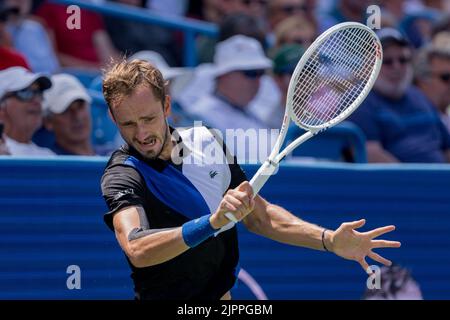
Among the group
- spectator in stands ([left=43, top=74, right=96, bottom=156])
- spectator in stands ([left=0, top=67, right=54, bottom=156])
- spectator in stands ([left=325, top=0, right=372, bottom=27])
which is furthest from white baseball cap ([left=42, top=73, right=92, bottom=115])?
spectator in stands ([left=325, top=0, right=372, bottom=27])

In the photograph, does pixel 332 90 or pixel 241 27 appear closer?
pixel 332 90

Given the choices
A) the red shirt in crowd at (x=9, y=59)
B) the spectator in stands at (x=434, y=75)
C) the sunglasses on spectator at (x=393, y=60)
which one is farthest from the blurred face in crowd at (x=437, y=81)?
the red shirt in crowd at (x=9, y=59)

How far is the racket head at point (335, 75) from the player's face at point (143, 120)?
518mm

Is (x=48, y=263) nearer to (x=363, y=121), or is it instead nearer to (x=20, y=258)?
(x=20, y=258)

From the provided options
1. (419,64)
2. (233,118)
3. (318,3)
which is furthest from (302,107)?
(318,3)

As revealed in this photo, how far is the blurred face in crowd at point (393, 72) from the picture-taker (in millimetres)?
7488

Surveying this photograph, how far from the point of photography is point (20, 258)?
5523mm

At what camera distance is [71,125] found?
6207mm

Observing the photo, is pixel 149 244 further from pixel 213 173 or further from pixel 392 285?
pixel 392 285

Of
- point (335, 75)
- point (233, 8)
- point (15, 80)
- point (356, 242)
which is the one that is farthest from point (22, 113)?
point (233, 8)

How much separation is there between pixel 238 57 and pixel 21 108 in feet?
5.96

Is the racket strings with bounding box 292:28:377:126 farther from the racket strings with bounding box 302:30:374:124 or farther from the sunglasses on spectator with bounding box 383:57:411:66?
the sunglasses on spectator with bounding box 383:57:411:66

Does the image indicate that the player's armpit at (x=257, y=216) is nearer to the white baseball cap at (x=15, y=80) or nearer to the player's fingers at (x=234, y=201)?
the player's fingers at (x=234, y=201)
